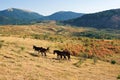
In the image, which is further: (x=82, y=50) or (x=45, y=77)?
(x=82, y=50)

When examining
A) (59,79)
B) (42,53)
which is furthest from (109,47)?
(59,79)

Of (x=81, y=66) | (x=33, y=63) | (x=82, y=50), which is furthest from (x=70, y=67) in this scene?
(x=82, y=50)

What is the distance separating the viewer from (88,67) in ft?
108

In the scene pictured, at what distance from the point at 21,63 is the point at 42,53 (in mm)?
7592

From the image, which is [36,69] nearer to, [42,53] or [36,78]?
[36,78]

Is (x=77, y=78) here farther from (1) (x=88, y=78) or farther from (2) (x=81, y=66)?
(2) (x=81, y=66)

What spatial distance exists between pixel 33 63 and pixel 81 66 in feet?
20.4

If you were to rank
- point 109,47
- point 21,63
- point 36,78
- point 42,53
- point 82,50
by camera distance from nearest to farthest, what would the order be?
point 36,78, point 21,63, point 42,53, point 82,50, point 109,47

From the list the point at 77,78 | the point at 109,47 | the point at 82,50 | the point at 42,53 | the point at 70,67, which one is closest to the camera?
the point at 77,78

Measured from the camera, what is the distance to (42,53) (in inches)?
1400

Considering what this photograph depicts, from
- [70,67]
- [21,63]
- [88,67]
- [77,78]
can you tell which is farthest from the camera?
[88,67]

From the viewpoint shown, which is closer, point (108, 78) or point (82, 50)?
point (108, 78)

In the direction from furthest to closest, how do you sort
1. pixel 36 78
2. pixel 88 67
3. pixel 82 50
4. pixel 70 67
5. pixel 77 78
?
pixel 82 50 < pixel 88 67 < pixel 70 67 < pixel 77 78 < pixel 36 78

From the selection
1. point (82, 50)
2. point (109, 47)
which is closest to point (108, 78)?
point (82, 50)
